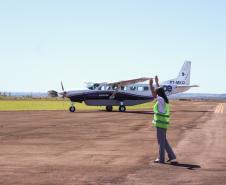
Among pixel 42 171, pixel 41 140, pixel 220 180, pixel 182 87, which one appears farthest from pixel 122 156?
pixel 182 87

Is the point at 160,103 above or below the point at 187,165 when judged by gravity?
above

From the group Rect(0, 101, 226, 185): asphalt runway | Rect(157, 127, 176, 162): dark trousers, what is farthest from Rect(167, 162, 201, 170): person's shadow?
Rect(157, 127, 176, 162): dark trousers

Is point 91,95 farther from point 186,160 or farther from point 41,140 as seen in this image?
point 186,160

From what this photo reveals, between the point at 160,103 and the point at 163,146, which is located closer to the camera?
the point at 163,146

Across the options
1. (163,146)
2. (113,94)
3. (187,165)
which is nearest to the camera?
(187,165)

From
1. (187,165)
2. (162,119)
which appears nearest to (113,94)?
(162,119)

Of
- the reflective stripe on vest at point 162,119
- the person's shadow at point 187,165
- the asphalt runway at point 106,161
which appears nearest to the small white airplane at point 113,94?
the asphalt runway at point 106,161

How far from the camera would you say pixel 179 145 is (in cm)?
1448

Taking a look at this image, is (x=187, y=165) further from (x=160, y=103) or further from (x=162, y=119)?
(x=160, y=103)

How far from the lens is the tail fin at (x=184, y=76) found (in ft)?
171

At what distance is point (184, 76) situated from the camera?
53.8 m

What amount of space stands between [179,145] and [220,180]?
6.05 meters

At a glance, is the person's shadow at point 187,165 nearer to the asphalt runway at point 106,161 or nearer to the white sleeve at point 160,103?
the asphalt runway at point 106,161

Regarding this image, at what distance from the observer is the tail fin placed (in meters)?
52.1
